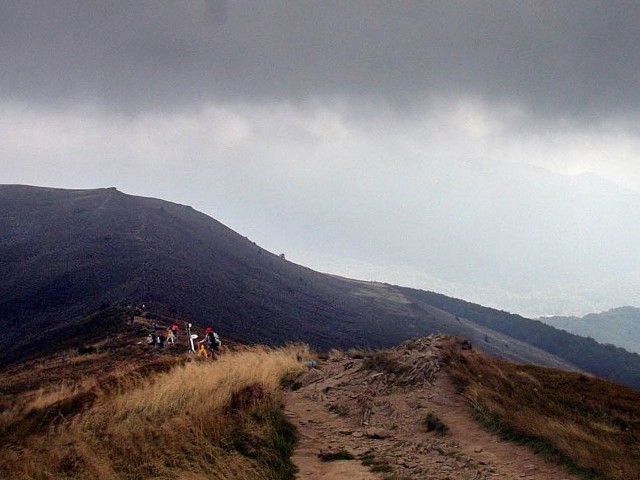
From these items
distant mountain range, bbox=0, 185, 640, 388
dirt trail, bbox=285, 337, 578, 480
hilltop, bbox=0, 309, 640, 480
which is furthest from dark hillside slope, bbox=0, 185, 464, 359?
dirt trail, bbox=285, 337, 578, 480

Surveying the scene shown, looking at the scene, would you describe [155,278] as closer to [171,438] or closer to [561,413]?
[171,438]

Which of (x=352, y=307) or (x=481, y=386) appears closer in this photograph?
(x=481, y=386)

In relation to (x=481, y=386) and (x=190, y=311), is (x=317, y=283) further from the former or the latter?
(x=481, y=386)

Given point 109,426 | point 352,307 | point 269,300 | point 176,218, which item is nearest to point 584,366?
point 352,307

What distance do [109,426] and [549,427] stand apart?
7278 mm

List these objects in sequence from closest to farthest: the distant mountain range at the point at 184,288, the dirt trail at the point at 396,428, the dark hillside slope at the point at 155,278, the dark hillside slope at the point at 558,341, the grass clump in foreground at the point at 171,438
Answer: the grass clump in foreground at the point at 171,438
the dirt trail at the point at 396,428
the distant mountain range at the point at 184,288
the dark hillside slope at the point at 155,278
the dark hillside slope at the point at 558,341

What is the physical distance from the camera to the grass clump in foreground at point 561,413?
6840mm

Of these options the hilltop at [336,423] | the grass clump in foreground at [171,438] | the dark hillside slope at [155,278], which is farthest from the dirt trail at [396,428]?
the dark hillside slope at [155,278]

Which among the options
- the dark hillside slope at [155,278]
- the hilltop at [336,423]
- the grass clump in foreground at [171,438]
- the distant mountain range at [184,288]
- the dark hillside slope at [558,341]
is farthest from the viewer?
the dark hillside slope at [558,341]

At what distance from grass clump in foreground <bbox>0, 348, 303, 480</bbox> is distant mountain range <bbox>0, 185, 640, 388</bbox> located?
35924mm

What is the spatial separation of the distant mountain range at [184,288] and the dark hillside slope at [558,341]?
0.42 meters

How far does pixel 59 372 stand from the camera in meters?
22.4

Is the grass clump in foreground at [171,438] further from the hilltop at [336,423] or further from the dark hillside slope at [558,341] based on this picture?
the dark hillside slope at [558,341]

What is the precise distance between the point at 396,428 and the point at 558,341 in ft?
425
